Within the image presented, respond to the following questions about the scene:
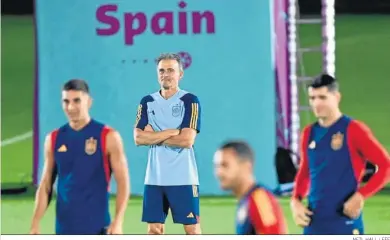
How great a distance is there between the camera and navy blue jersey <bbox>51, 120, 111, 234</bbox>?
5.41 m

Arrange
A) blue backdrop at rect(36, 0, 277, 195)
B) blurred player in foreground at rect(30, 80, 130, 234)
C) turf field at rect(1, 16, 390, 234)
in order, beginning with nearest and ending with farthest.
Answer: blurred player in foreground at rect(30, 80, 130, 234) < turf field at rect(1, 16, 390, 234) < blue backdrop at rect(36, 0, 277, 195)

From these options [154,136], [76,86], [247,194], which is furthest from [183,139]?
[247,194]

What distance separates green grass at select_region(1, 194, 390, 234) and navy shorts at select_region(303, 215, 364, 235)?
1.77m

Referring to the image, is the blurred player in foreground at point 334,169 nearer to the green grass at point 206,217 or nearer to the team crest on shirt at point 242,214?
the team crest on shirt at point 242,214

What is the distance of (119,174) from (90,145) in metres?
0.22

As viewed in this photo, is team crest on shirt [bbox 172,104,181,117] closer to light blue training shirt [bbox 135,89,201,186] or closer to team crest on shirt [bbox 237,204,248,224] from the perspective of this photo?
light blue training shirt [bbox 135,89,201,186]

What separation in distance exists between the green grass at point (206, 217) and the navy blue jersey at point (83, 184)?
173cm

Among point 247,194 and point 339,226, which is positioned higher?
point 247,194

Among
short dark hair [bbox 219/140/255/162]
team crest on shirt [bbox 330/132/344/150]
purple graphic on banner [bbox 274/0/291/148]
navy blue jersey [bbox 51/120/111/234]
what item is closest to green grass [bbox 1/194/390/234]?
purple graphic on banner [bbox 274/0/291/148]

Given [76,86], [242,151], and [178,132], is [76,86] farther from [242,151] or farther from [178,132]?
[242,151]

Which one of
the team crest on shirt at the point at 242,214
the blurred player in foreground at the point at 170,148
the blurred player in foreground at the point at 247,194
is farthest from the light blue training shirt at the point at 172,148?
the team crest on shirt at the point at 242,214

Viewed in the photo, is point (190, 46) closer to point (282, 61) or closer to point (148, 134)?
point (282, 61)

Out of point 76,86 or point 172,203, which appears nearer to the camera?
point 76,86

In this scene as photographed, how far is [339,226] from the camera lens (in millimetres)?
5449
